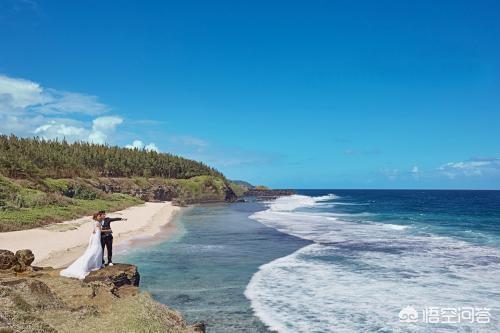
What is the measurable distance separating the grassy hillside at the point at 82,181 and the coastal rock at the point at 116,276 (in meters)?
18.5

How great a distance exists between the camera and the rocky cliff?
27.2ft

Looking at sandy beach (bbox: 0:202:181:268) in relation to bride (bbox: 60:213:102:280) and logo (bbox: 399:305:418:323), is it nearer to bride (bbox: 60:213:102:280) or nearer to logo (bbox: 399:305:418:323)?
bride (bbox: 60:213:102:280)

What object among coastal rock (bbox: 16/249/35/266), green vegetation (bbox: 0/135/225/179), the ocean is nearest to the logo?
the ocean

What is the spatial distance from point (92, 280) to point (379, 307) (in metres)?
9.51

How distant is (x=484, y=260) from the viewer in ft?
79.3

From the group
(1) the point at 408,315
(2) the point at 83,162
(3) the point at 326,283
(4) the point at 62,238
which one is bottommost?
(1) the point at 408,315

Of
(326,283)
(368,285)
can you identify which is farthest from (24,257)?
(368,285)

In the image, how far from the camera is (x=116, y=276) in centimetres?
1291

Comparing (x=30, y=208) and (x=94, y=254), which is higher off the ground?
(x=30, y=208)

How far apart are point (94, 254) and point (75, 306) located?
370 centimetres

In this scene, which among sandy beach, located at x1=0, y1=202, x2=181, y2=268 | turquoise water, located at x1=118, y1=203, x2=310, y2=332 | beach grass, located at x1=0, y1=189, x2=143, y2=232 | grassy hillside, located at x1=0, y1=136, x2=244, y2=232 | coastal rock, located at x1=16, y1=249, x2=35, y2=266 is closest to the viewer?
coastal rock, located at x1=16, y1=249, x2=35, y2=266

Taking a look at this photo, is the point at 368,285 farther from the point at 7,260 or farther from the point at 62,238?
the point at 62,238

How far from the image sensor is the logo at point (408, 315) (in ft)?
44.0

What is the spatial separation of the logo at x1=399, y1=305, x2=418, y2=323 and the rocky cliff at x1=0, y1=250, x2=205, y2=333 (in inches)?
266
